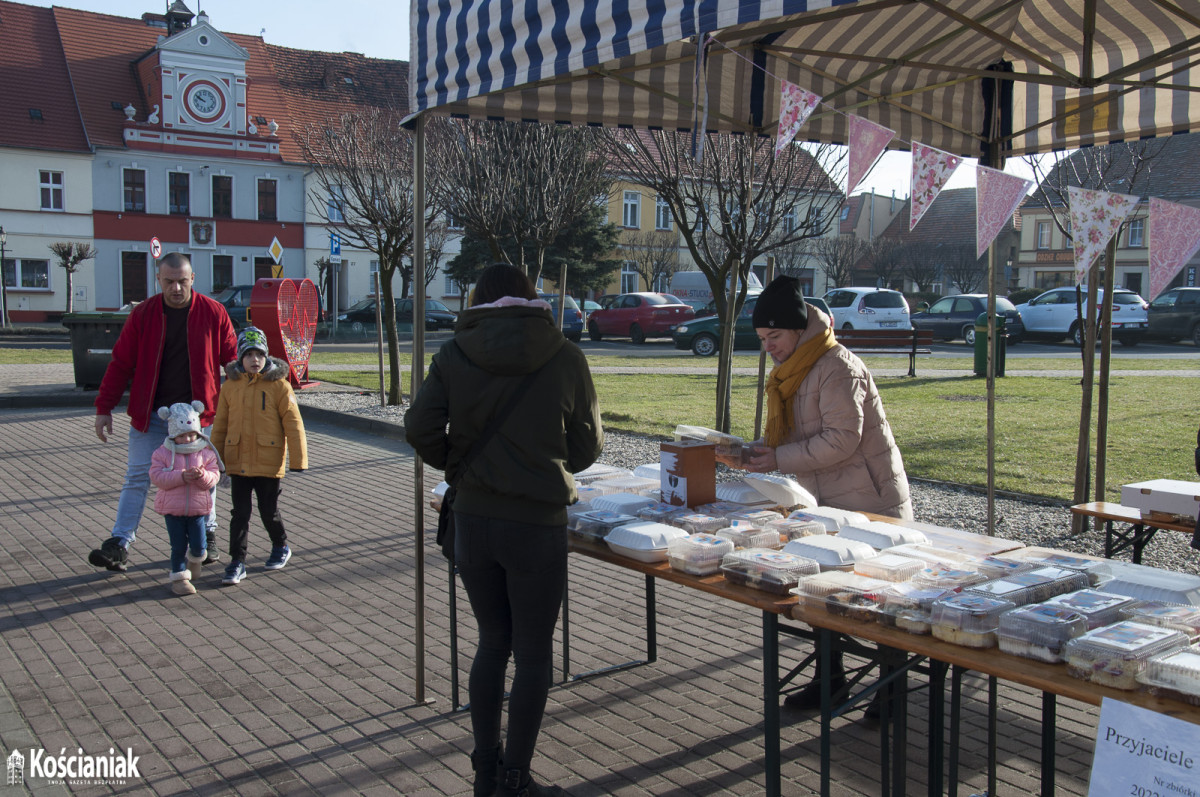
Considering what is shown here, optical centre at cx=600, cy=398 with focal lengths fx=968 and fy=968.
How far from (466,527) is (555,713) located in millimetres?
1494

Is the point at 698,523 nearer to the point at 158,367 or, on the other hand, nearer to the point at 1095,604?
the point at 1095,604

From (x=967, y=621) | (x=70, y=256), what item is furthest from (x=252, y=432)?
(x=70, y=256)

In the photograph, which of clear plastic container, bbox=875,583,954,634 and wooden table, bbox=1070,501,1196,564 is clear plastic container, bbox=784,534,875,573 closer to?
A: clear plastic container, bbox=875,583,954,634

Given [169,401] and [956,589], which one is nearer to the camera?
[956,589]

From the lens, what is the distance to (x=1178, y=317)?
28484 millimetres

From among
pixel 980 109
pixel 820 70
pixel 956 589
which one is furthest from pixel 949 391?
pixel 956 589

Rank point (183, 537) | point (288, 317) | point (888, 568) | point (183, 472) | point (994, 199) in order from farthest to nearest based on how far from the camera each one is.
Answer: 1. point (288, 317)
2. point (183, 537)
3. point (183, 472)
4. point (994, 199)
5. point (888, 568)

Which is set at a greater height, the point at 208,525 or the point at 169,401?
the point at 169,401

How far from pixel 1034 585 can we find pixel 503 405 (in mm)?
1753

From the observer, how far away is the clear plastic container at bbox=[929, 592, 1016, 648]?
2629mm

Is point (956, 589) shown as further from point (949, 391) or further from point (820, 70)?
point (949, 391)

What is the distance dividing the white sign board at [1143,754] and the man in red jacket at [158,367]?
5.18 metres

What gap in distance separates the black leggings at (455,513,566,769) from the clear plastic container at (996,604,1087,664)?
1435 mm

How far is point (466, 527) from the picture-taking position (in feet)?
11.0
